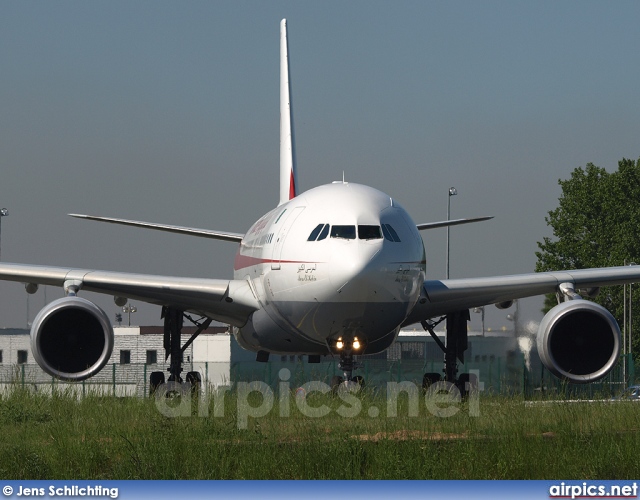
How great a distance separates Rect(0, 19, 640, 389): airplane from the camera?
1850 cm

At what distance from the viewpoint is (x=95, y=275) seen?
21.2m

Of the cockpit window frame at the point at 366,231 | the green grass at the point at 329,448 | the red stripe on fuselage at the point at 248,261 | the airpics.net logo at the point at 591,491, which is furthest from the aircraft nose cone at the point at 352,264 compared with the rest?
the airpics.net logo at the point at 591,491

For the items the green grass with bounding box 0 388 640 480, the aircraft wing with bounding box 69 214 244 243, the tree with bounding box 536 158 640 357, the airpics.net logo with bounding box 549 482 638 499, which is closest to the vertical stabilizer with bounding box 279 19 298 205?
the aircraft wing with bounding box 69 214 244 243

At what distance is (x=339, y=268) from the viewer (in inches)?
714

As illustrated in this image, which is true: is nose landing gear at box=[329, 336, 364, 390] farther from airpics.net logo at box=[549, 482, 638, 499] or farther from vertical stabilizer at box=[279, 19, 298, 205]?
vertical stabilizer at box=[279, 19, 298, 205]

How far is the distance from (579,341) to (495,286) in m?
2.34

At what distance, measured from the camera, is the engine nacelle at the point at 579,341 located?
19828 mm

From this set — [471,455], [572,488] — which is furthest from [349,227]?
[572,488]

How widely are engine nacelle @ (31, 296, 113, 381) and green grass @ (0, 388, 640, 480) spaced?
3736mm

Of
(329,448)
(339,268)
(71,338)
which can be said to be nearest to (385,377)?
(71,338)

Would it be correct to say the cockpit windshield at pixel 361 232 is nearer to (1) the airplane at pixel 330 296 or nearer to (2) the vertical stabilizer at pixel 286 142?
(1) the airplane at pixel 330 296

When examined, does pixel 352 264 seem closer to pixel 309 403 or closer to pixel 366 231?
pixel 366 231

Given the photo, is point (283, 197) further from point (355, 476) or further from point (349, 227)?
point (355, 476)

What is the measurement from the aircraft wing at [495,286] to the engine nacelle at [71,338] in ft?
18.8
